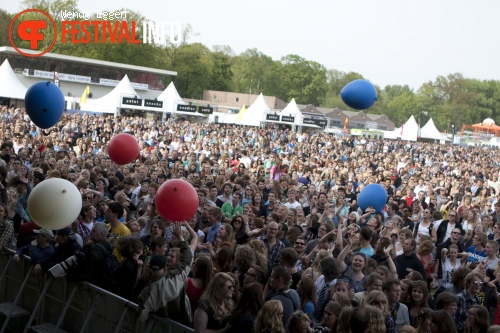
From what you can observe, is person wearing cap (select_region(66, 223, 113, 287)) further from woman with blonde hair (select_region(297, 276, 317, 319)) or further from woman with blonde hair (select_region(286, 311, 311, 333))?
woman with blonde hair (select_region(286, 311, 311, 333))

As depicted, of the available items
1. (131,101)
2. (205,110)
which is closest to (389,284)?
(131,101)

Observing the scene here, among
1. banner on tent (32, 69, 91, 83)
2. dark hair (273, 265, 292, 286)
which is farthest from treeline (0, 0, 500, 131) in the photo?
dark hair (273, 265, 292, 286)

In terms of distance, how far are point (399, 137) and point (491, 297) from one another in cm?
5077

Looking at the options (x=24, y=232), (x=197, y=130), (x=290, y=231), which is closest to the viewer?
(x=24, y=232)

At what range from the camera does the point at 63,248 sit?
21.8 ft

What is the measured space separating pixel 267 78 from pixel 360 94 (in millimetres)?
114415

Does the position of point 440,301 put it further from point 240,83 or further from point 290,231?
point 240,83

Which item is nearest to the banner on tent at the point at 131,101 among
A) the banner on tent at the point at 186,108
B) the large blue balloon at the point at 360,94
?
the banner on tent at the point at 186,108

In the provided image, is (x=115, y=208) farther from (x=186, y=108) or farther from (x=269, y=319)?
(x=186, y=108)

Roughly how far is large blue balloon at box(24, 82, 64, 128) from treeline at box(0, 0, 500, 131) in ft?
254

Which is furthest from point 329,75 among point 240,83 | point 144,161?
point 144,161

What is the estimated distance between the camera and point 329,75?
156875 millimetres

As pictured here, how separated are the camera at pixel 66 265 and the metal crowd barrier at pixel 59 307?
7.6 inches

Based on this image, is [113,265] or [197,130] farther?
[197,130]
